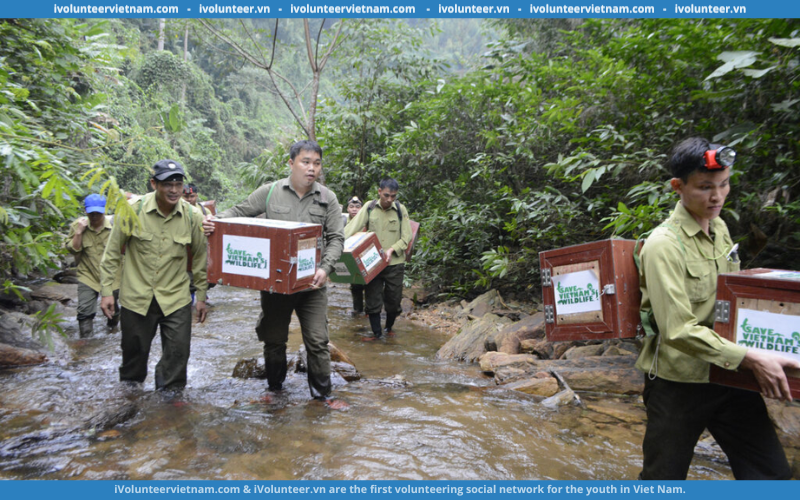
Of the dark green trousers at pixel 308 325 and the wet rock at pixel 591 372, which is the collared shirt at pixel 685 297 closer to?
the wet rock at pixel 591 372

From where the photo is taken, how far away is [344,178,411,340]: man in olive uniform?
7.37 metres

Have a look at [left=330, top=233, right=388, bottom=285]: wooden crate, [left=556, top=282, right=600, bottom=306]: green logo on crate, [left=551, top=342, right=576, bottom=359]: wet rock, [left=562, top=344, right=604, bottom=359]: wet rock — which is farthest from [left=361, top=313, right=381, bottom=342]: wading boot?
[left=556, top=282, right=600, bottom=306]: green logo on crate

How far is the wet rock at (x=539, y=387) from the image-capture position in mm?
4711

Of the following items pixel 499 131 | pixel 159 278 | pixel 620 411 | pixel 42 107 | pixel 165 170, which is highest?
pixel 499 131

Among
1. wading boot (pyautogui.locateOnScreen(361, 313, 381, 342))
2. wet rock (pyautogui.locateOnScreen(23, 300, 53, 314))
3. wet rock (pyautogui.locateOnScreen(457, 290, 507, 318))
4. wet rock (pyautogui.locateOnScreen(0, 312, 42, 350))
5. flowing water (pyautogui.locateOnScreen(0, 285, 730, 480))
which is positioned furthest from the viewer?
wet rock (pyautogui.locateOnScreen(457, 290, 507, 318))

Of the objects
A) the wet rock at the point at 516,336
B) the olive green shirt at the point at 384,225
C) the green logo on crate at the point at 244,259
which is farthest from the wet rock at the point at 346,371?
the olive green shirt at the point at 384,225

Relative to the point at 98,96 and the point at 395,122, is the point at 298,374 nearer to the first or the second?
the point at 98,96

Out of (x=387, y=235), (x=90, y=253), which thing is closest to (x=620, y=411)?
(x=387, y=235)

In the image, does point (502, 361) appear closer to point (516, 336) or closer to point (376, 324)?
point (516, 336)

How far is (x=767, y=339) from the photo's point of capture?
2.15 metres

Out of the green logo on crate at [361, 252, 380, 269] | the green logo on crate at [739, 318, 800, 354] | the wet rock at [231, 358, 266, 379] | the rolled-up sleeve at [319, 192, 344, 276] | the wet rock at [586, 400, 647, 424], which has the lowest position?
the wet rock at [586, 400, 647, 424]

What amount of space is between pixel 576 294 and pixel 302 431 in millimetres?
2131

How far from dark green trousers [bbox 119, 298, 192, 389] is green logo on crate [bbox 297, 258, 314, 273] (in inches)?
43.6

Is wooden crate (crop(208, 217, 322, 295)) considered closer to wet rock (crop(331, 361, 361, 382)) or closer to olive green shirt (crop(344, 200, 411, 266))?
wet rock (crop(331, 361, 361, 382))
